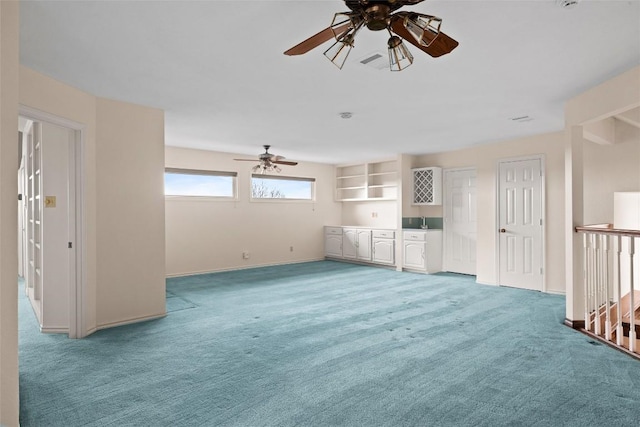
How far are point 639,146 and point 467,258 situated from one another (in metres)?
3.11

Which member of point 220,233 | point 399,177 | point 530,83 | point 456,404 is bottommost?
point 456,404

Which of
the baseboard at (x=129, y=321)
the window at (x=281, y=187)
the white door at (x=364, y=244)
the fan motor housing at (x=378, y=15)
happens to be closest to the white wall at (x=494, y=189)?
the white door at (x=364, y=244)

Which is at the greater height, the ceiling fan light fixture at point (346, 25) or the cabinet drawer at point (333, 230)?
the ceiling fan light fixture at point (346, 25)

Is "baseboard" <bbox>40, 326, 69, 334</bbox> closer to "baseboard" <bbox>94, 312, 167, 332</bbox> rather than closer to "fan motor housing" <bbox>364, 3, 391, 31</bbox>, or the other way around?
"baseboard" <bbox>94, 312, 167, 332</bbox>

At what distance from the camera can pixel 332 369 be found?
2830 mm

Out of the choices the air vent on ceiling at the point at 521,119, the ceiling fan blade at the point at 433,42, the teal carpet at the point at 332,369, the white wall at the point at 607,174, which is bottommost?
the teal carpet at the point at 332,369

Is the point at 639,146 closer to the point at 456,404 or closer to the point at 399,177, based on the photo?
the point at 399,177

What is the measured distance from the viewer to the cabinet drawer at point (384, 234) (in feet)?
24.9

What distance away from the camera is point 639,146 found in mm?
4562

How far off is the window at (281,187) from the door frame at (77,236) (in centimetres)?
428

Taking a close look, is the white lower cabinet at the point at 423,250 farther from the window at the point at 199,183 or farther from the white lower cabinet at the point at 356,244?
the window at the point at 199,183

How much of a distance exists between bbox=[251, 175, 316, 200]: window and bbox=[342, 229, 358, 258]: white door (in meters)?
1.23

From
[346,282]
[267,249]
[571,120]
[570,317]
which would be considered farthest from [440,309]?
[267,249]

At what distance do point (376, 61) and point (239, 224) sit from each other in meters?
5.29
